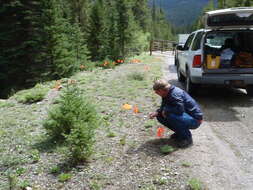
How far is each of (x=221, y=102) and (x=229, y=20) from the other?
2163 millimetres

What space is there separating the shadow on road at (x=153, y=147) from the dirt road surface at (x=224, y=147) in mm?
326

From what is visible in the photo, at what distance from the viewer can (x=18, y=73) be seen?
67.7 ft

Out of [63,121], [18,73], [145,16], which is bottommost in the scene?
[18,73]

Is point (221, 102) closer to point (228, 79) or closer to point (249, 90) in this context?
point (228, 79)

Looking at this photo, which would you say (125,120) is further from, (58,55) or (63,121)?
(58,55)

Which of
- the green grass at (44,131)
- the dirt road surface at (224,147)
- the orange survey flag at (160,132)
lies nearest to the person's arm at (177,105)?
the dirt road surface at (224,147)

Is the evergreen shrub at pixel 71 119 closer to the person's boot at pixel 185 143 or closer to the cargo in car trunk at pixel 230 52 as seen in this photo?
the person's boot at pixel 185 143

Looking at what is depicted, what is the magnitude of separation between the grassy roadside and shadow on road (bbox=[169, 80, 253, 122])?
132 centimetres

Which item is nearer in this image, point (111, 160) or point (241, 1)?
point (111, 160)

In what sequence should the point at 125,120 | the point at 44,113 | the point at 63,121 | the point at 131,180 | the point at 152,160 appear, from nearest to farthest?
the point at 131,180, the point at 152,160, the point at 63,121, the point at 125,120, the point at 44,113

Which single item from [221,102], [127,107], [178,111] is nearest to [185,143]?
[178,111]

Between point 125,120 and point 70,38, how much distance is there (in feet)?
49.9

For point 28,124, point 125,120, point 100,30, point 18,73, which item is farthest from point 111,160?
A: point 100,30

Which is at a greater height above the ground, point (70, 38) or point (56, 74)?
point (70, 38)
